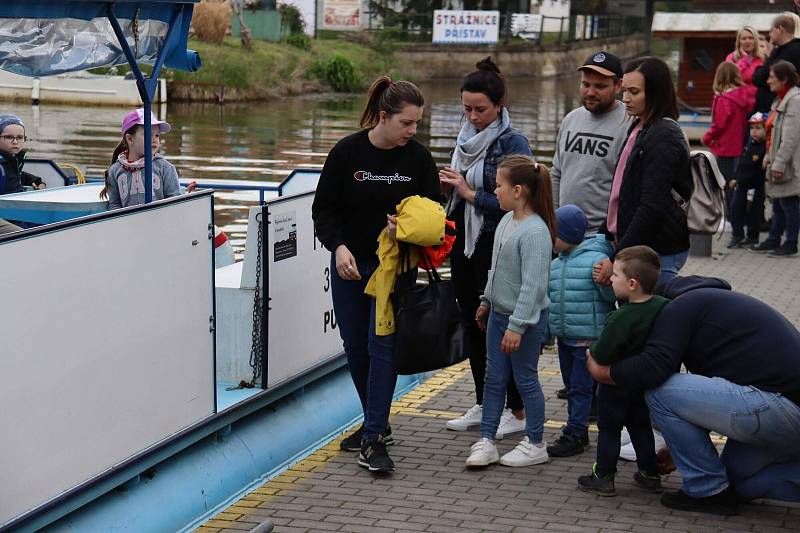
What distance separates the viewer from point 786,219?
1337 centimetres

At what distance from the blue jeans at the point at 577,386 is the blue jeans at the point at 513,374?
11.2 inches

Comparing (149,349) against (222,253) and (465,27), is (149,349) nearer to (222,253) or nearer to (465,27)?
(222,253)

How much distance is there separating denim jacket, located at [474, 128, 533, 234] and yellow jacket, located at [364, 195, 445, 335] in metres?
0.51

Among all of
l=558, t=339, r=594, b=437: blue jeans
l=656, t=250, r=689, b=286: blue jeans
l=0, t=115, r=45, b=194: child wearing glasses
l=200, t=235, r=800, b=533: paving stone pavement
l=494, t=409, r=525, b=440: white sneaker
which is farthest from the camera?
l=0, t=115, r=45, b=194: child wearing glasses

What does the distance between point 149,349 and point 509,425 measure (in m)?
2.18

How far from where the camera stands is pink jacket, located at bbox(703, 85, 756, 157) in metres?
14.2

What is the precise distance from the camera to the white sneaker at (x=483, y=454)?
6379mm

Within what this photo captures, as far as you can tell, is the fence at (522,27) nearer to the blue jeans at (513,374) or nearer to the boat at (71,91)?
the boat at (71,91)

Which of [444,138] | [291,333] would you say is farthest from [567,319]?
[444,138]

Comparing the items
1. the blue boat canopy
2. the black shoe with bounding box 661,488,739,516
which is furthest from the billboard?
the black shoe with bounding box 661,488,739,516

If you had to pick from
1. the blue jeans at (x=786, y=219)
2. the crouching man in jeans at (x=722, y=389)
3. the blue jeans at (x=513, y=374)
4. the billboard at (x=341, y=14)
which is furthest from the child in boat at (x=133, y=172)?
the billboard at (x=341, y=14)

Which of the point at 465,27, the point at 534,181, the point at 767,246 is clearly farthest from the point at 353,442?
the point at 465,27

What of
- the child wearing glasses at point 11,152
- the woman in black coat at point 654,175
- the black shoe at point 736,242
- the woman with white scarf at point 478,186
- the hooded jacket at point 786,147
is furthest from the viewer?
the black shoe at point 736,242

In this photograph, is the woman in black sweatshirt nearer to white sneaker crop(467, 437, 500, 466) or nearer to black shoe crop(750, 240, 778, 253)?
white sneaker crop(467, 437, 500, 466)
